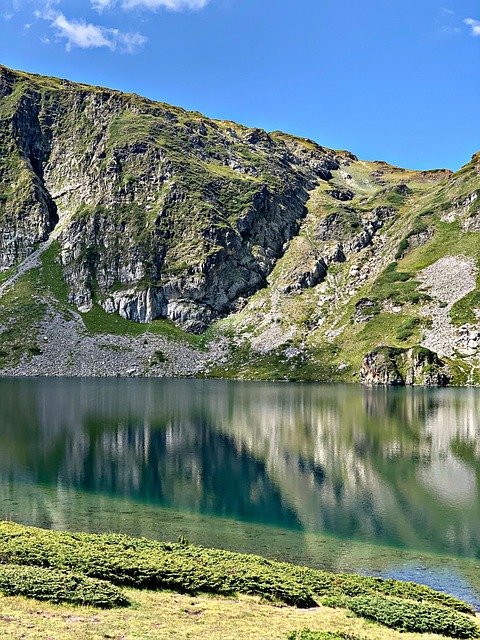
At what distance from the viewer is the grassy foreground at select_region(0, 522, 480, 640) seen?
57.4ft

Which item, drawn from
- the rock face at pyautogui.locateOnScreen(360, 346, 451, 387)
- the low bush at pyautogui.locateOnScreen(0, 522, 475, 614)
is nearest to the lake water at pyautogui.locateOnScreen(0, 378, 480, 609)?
the low bush at pyautogui.locateOnScreen(0, 522, 475, 614)

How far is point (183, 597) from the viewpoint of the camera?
21.7 metres

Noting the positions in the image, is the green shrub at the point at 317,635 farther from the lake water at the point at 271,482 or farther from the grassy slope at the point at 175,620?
the lake water at the point at 271,482

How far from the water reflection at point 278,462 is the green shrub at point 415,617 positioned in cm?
1381

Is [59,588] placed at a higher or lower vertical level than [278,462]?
higher

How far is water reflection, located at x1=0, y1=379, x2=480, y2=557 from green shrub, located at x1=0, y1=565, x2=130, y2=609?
20.1m

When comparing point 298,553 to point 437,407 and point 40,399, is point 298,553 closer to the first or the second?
point 437,407

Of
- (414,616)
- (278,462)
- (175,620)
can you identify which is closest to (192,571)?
(175,620)

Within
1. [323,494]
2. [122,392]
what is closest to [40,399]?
[122,392]

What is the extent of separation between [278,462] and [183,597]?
3656 cm

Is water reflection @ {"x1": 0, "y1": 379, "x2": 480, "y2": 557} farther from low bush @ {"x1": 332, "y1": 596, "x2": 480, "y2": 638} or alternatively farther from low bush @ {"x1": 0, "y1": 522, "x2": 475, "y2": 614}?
low bush @ {"x1": 332, "y1": 596, "x2": 480, "y2": 638}

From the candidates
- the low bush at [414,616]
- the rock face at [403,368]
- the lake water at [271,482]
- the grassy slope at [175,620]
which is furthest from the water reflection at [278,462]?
the rock face at [403,368]

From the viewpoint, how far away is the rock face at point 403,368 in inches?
6649

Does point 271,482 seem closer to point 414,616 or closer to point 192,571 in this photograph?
point 192,571
